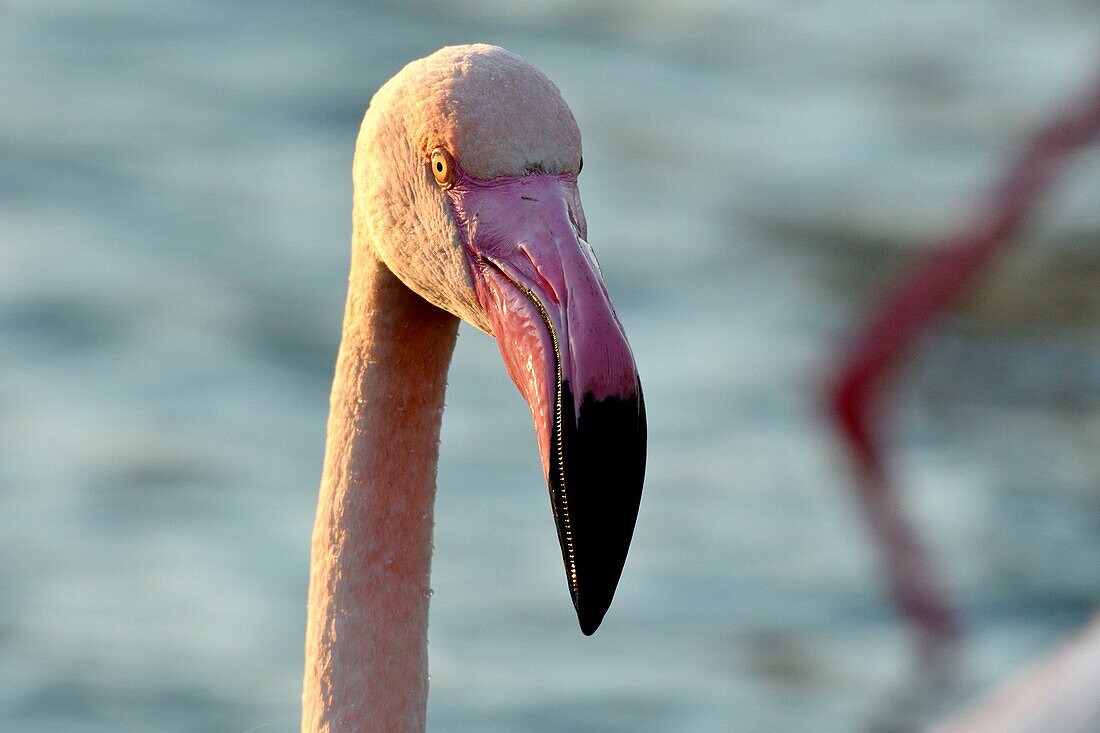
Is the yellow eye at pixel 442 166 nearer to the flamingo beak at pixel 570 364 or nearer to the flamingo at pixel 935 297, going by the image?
the flamingo beak at pixel 570 364

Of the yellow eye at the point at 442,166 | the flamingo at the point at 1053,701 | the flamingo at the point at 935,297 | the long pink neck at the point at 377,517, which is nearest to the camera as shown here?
the yellow eye at the point at 442,166

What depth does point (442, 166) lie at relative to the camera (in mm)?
2631

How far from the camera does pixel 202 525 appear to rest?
7168 millimetres

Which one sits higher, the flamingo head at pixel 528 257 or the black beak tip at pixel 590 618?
the flamingo head at pixel 528 257

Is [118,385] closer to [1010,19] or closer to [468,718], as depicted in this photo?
[468,718]

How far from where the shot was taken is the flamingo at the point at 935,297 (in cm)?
643

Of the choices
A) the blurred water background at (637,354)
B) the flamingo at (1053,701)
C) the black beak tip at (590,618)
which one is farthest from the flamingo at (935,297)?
the black beak tip at (590,618)

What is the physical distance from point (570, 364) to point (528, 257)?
0.57 feet

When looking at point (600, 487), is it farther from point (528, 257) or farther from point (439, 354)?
point (439, 354)

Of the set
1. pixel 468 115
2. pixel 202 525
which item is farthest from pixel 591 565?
pixel 202 525

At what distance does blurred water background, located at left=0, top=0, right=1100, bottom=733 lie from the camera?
21.9 ft

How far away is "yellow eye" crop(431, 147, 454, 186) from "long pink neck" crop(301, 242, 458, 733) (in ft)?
0.95

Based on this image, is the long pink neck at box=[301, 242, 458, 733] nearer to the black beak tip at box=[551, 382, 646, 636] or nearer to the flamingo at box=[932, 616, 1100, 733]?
the black beak tip at box=[551, 382, 646, 636]

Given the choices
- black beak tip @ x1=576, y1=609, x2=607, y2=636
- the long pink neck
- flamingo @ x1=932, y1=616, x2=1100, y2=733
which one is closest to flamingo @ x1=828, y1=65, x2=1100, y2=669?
flamingo @ x1=932, y1=616, x2=1100, y2=733
